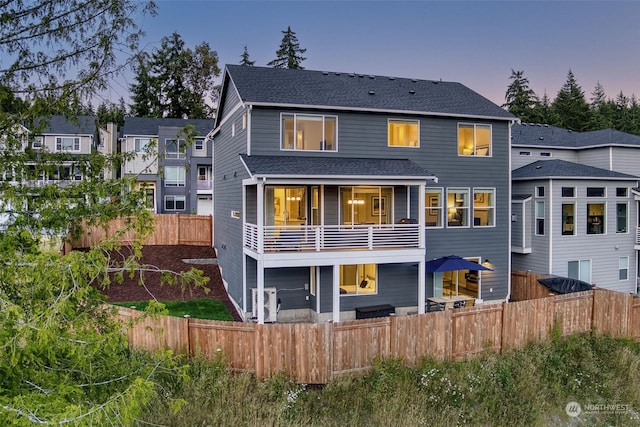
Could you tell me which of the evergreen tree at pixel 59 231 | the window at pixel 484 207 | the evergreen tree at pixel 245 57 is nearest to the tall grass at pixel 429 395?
the evergreen tree at pixel 59 231

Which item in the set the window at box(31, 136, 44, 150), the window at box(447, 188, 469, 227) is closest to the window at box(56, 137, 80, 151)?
the window at box(31, 136, 44, 150)

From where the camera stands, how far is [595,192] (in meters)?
17.9

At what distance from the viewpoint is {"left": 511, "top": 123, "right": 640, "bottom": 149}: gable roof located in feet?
68.8

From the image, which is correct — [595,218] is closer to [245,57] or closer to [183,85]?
[245,57]

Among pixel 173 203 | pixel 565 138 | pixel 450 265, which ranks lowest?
pixel 450 265

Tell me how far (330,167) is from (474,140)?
20.4 ft

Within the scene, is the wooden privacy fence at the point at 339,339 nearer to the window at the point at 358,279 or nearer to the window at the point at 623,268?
the window at the point at 358,279

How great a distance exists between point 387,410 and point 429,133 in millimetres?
10347

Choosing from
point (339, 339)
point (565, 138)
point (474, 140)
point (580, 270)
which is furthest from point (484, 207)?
point (565, 138)

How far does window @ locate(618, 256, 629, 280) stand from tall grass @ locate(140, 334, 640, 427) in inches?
387

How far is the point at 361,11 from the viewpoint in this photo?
2475 centimetres

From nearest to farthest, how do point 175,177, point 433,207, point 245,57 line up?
point 433,207 → point 175,177 → point 245,57

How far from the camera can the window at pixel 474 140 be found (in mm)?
15734

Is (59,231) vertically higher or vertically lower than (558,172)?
lower
